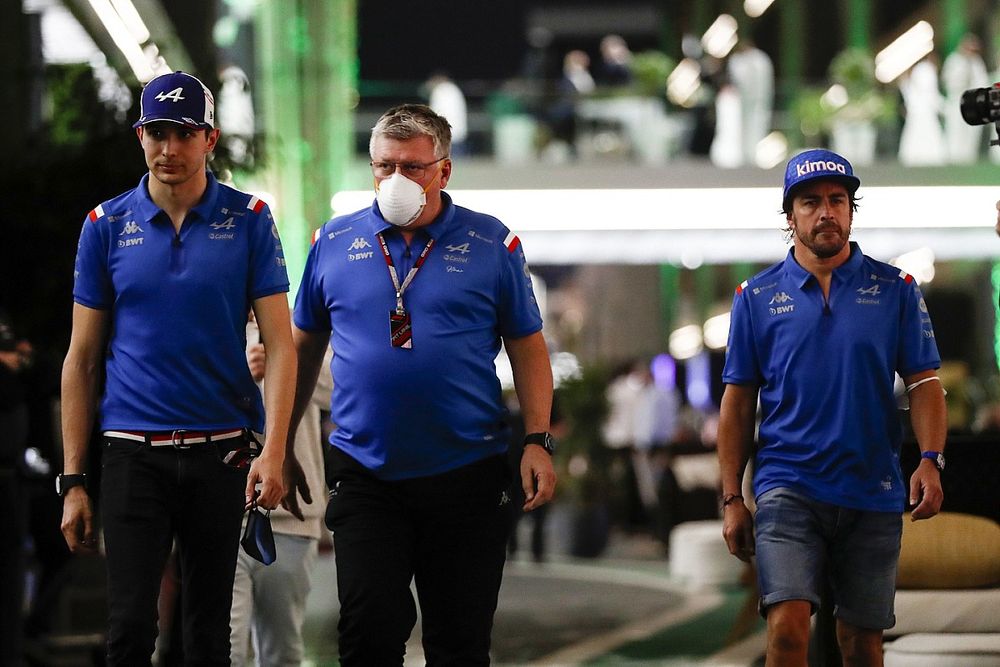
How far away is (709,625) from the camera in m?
9.09

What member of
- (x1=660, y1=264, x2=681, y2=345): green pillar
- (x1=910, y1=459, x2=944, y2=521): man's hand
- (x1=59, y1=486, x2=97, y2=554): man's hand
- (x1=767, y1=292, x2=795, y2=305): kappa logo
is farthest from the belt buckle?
(x1=660, y1=264, x2=681, y2=345): green pillar

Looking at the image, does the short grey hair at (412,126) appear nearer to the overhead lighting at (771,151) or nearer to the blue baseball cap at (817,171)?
the blue baseball cap at (817,171)

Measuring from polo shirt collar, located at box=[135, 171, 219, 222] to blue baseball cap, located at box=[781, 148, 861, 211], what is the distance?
1550mm

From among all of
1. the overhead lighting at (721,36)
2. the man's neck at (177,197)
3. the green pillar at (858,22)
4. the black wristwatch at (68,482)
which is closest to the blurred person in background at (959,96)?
the green pillar at (858,22)

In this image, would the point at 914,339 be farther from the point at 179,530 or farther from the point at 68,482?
the point at 68,482

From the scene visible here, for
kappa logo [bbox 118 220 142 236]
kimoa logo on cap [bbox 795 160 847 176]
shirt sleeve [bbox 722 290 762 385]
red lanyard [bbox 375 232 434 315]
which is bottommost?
shirt sleeve [bbox 722 290 762 385]

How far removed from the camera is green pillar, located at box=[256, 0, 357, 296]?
1445 centimetres

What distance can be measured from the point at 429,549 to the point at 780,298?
1227 millimetres

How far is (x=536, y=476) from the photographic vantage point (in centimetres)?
381

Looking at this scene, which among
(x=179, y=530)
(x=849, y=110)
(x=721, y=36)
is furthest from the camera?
(x=721, y=36)

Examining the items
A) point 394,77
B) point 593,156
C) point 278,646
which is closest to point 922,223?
point 593,156

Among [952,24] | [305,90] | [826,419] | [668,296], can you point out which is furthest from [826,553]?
[668,296]

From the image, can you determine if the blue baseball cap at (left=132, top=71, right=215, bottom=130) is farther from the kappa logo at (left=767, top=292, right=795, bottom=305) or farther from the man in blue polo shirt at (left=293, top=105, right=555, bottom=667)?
the kappa logo at (left=767, top=292, right=795, bottom=305)

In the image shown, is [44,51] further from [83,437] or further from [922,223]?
[922,223]
